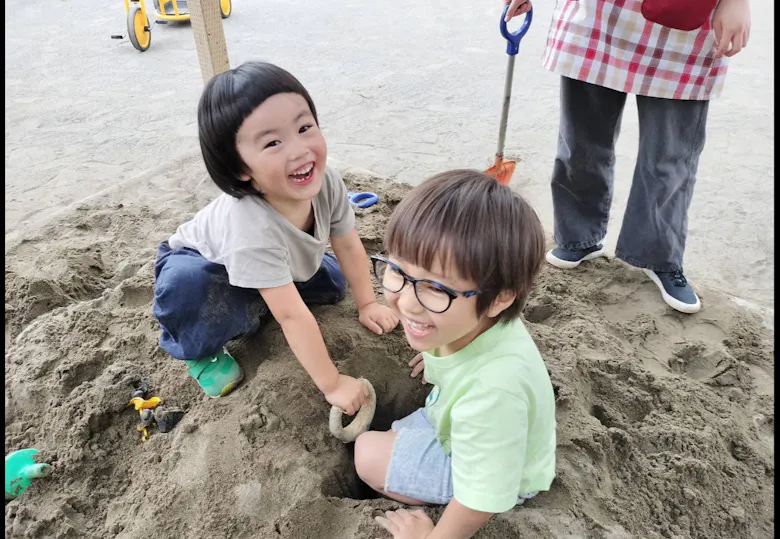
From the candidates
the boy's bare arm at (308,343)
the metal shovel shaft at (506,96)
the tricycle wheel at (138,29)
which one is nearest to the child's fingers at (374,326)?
the boy's bare arm at (308,343)

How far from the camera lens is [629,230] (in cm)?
202

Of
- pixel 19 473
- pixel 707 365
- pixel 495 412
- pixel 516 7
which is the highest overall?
pixel 516 7

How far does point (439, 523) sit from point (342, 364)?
0.57 m

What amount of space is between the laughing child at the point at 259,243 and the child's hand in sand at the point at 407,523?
29 cm

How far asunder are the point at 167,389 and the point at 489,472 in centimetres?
101

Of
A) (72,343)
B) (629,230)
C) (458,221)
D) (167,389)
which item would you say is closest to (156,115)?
(72,343)

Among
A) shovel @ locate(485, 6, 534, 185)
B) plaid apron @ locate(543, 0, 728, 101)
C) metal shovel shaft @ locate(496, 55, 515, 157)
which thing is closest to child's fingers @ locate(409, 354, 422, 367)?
shovel @ locate(485, 6, 534, 185)

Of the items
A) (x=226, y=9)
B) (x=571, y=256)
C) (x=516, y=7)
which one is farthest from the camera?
(x=226, y=9)

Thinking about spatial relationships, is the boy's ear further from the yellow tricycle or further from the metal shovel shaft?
the yellow tricycle

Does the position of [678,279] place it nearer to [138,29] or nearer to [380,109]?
[380,109]

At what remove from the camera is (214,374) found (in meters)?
1.55

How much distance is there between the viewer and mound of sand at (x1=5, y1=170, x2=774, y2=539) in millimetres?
1267

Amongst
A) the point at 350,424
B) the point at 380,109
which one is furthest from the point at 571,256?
the point at 380,109

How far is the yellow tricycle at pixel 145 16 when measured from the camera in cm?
501
